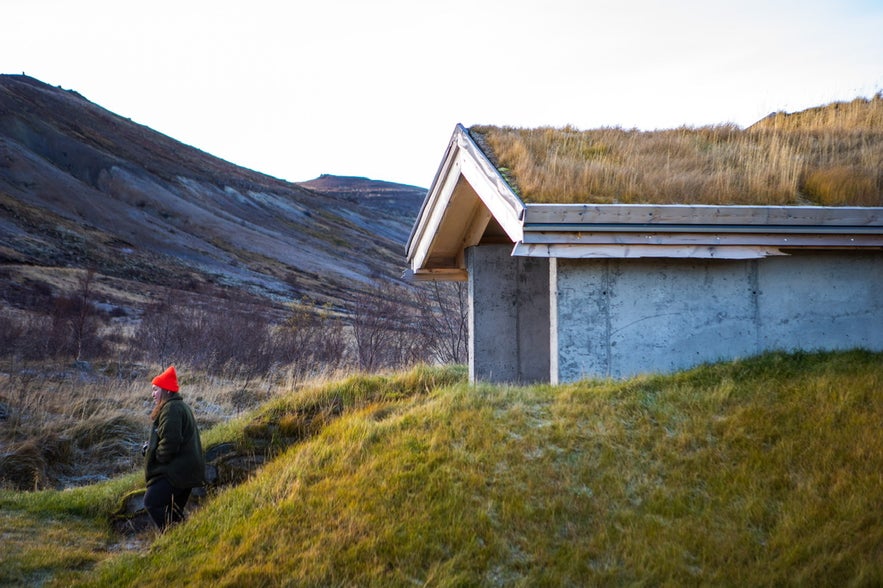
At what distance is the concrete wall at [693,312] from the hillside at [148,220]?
27316 millimetres

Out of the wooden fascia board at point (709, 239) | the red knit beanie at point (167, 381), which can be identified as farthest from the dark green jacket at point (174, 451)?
the wooden fascia board at point (709, 239)

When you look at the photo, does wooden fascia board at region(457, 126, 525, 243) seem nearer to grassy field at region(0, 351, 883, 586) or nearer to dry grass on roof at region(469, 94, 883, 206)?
dry grass on roof at region(469, 94, 883, 206)

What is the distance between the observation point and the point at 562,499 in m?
6.24

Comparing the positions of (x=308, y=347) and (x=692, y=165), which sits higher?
(x=692, y=165)

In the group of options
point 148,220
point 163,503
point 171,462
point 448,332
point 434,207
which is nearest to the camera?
point 163,503

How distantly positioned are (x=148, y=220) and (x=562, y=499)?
60.2m

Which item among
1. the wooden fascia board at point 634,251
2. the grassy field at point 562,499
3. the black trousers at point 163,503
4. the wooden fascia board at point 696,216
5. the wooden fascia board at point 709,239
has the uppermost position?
the wooden fascia board at point 696,216

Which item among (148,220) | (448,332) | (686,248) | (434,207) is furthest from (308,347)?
(148,220)

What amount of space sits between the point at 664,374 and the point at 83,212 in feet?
185

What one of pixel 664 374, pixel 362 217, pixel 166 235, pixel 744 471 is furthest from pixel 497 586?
pixel 362 217

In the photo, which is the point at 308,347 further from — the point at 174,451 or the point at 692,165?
the point at 174,451

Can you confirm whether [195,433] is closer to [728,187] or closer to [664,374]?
[664,374]

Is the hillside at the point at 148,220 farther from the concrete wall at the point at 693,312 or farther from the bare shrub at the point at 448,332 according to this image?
the concrete wall at the point at 693,312

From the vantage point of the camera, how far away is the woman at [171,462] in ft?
25.6
